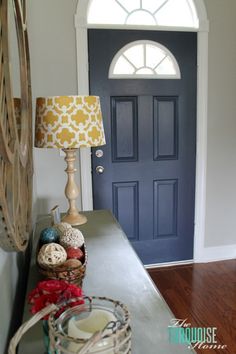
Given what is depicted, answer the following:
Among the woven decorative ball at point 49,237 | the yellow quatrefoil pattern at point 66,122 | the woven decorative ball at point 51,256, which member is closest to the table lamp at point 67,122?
the yellow quatrefoil pattern at point 66,122

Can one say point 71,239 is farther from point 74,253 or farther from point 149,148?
point 149,148

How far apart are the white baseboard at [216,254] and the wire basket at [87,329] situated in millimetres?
2338

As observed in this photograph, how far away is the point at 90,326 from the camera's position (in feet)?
1.81

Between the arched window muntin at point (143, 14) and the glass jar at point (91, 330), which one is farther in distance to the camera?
the arched window muntin at point (143, 14)

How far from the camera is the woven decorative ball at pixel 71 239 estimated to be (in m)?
0.99

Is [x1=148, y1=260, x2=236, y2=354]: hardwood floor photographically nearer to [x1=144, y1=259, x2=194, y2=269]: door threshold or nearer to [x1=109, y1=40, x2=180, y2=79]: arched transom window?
[x1=144, y1=259, x2=194, y2=269]: door threshold

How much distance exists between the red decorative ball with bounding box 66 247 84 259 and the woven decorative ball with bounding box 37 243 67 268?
0.03 meters

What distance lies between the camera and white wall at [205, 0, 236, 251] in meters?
2.50

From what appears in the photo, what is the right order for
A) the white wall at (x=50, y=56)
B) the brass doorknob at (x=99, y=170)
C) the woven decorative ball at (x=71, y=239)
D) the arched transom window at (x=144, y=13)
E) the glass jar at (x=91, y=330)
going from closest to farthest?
the glass jar at (x=91, y=330) → the woven decorative ball at (x=71, y=239) → the white wall at (x=50, y=56) → the arched transom window at (x=144, y=13) → the brass doorknob at (x=99, y=170)

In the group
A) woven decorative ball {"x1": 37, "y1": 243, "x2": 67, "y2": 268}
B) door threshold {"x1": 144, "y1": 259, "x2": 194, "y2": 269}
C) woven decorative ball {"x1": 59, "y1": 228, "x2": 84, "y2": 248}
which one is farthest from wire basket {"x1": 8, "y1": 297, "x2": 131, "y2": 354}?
door threshold {"x1": 144, "y1": 259, "x2": 194, "y2": 269}

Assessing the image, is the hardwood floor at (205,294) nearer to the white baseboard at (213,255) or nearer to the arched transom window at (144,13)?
the white baseboard at (213,255)

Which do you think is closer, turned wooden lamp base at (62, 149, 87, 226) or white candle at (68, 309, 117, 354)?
white candle at (68, 309, 117, 354)

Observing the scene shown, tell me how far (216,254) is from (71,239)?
84.6 inches

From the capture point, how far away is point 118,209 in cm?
257
